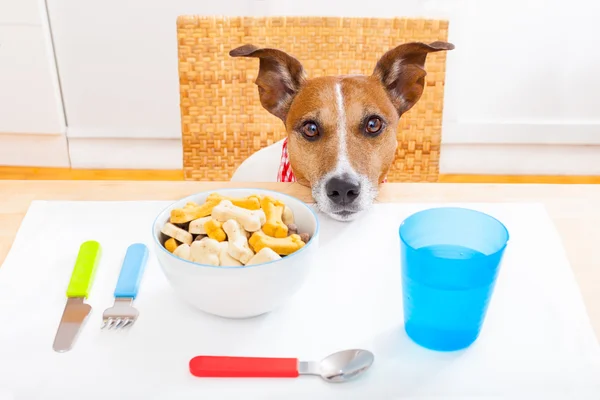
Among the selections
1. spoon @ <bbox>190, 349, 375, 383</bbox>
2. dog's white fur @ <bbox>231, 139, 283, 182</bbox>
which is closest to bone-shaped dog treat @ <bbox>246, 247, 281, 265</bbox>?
spoon @ <bbox>190, 349, 375, 383</bbox>

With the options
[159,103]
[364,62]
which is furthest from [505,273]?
[159,103]

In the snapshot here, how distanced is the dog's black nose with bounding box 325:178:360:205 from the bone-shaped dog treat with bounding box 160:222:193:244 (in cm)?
31

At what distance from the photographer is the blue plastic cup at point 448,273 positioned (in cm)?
70

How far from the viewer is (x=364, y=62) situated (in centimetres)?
152

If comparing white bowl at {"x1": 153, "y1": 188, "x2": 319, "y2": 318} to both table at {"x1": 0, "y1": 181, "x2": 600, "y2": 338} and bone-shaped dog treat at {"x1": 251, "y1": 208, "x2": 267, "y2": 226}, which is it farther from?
table at {"x1": 0, "y1": 181, "x2": 600, "y2": 338}

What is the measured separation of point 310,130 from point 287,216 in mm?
362

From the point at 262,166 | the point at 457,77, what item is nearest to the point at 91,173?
the point at 457,77

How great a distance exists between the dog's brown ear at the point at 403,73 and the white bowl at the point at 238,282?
1.70 ft

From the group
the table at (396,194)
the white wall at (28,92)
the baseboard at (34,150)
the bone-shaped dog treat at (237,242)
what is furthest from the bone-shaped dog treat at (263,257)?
the baseboard at (34,150)

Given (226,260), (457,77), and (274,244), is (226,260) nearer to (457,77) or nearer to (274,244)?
(274,244)

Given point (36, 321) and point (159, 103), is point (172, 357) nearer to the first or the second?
point (36, 321)

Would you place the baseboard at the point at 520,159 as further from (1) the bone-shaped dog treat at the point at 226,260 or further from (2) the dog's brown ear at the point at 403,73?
(1) the bone-shaped dog treat at the point at 226,260

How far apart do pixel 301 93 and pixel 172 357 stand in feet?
2.19

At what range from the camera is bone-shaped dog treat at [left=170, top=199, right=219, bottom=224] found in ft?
2.69
